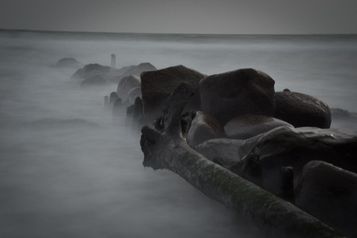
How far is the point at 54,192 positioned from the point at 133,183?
3.31 ft

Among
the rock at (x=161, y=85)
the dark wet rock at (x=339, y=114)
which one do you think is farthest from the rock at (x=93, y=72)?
the rock at (x=161, y=85)

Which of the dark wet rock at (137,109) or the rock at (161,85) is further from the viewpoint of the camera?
the dark wet rock at (137,109)

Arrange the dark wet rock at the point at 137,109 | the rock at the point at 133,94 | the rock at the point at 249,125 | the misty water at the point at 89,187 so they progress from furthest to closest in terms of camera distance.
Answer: the rock at the point at 133,94 < the dark wet rock at the point at 137,109 < the rock at the point at 249,125 < the misty water at the point at 89,187

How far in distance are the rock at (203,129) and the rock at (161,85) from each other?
1067mm

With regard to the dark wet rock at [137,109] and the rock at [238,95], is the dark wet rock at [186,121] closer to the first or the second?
the rock at [238,95]

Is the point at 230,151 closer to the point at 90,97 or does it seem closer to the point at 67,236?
the point at 67,236

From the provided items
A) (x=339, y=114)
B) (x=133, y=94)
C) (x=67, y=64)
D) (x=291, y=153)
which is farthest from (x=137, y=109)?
(x=67, y=64)

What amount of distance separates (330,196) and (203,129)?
257cm

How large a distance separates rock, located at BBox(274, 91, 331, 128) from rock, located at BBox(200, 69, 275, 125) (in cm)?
24

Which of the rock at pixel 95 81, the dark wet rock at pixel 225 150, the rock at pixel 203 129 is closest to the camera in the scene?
the dark wet rock at pixel 225 150

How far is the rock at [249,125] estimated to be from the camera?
20.4 feet

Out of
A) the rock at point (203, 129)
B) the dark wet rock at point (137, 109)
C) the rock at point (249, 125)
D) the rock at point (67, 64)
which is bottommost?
the rock at point (67, 64)

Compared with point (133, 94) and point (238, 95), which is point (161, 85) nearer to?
point (238, 95)

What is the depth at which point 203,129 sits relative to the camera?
645cm
